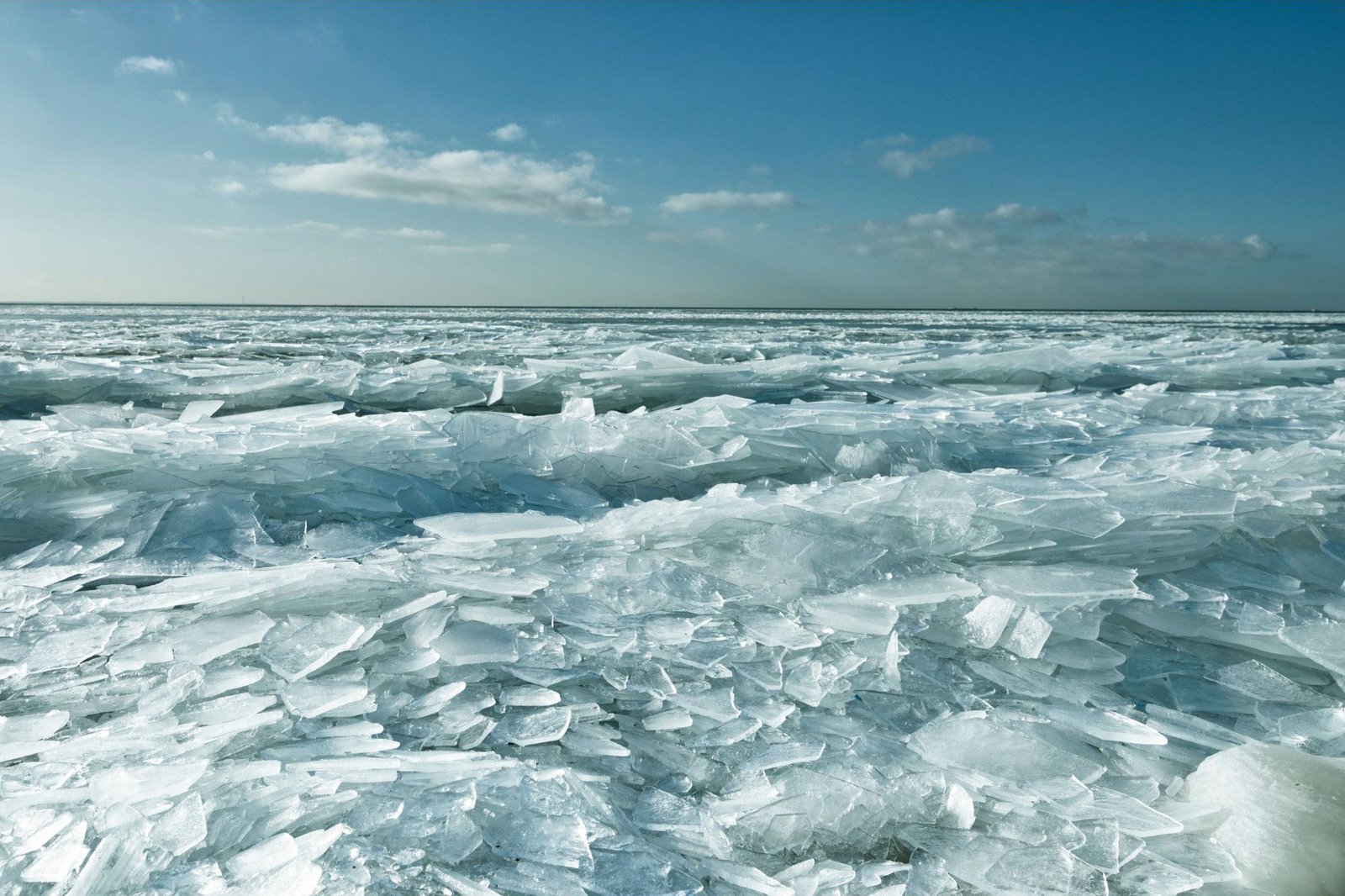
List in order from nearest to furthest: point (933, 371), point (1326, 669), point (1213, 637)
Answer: point (1326, 669)
point (1213, 637)
point (933, 371)

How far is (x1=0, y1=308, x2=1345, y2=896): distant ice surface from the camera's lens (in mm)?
896

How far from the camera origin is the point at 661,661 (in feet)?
4.33

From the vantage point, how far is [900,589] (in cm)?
153

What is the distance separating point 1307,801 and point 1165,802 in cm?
15

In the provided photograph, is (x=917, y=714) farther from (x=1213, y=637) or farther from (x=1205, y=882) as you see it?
(x=1213, y=637)

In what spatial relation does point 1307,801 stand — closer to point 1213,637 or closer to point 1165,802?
point 1165,802

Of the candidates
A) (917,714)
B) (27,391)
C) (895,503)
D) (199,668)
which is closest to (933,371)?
(895,503)

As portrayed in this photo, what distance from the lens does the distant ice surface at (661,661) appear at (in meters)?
0.90

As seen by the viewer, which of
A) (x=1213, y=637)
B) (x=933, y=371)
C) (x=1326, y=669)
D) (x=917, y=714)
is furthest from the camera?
(x=933, y=371)

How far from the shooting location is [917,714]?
1.21 m

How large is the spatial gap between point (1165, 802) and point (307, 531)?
1.78 meters

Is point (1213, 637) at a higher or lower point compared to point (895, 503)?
lower

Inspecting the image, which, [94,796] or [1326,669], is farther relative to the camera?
[1326,669]

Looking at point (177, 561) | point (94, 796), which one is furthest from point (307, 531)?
point (94, 796)
